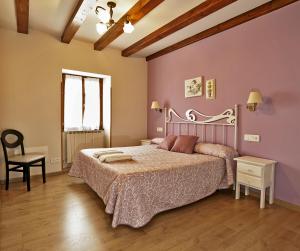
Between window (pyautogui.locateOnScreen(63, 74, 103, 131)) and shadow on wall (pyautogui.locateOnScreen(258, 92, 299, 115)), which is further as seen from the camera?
window (pyautogui.locateOnScreen(63, 74, 103, 131))

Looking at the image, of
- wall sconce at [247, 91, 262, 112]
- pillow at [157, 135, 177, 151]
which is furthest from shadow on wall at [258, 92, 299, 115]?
pillow at [157, 135, 177, 151]

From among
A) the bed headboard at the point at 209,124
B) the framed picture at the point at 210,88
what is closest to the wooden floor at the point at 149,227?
the bed headboard at the point at 209,124

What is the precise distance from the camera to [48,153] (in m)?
3.93

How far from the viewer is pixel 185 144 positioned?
3.46m

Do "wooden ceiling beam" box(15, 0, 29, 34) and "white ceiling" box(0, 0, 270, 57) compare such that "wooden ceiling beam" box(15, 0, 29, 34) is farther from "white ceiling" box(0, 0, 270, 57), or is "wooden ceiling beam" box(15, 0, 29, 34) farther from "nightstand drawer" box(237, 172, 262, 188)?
"nightstand drawer" box(237, 172, 262, 188)

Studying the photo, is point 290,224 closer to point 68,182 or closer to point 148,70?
point 68,182

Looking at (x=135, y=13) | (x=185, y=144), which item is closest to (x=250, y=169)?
(x=185, y=144)

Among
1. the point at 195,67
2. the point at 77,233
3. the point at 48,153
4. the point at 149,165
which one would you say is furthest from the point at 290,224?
the point at 48,153

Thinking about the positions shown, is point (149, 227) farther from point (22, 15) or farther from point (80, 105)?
point (22, 15)

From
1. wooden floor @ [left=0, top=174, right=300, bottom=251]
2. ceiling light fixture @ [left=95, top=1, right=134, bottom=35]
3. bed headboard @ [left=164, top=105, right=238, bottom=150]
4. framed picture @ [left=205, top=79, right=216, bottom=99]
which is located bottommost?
wooden floor @ [left=0, top=174, right=300, bottom=251]

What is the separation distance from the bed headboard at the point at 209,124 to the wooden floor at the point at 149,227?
3.27 ft

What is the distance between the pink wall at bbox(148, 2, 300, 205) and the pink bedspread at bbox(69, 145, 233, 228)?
674 mm

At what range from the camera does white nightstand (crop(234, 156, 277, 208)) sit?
2611 mm

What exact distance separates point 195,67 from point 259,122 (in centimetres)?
157
